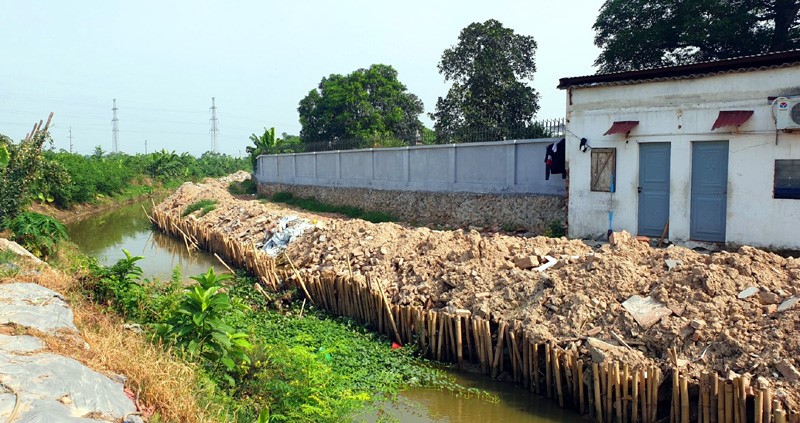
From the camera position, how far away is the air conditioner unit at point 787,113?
9.91 metres

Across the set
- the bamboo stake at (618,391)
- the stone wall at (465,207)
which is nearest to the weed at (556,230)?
the stone wall at (465,207)

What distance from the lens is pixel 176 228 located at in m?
21.2

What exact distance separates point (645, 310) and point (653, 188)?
5482 millimetres

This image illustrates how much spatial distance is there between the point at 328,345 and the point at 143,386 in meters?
3.55

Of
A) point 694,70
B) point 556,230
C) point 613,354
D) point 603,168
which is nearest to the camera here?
point 613,354

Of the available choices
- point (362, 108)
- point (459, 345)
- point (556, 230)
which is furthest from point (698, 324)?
point (362, 108)

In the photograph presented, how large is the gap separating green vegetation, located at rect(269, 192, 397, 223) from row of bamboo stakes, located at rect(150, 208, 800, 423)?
926 cm

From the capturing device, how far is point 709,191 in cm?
1124

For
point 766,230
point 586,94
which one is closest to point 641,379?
point 766,230

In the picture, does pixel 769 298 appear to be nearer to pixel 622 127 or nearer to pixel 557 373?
pixel 557 373

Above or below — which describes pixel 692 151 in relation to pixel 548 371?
above

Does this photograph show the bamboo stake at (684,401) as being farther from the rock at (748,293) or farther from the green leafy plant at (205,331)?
the green leafy plant at (205,331)

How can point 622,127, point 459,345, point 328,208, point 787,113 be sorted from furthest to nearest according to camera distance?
point 328,208 < point 622,127 < point 787,113 < point 459,345

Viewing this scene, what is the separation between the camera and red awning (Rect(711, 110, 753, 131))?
1052 cm
